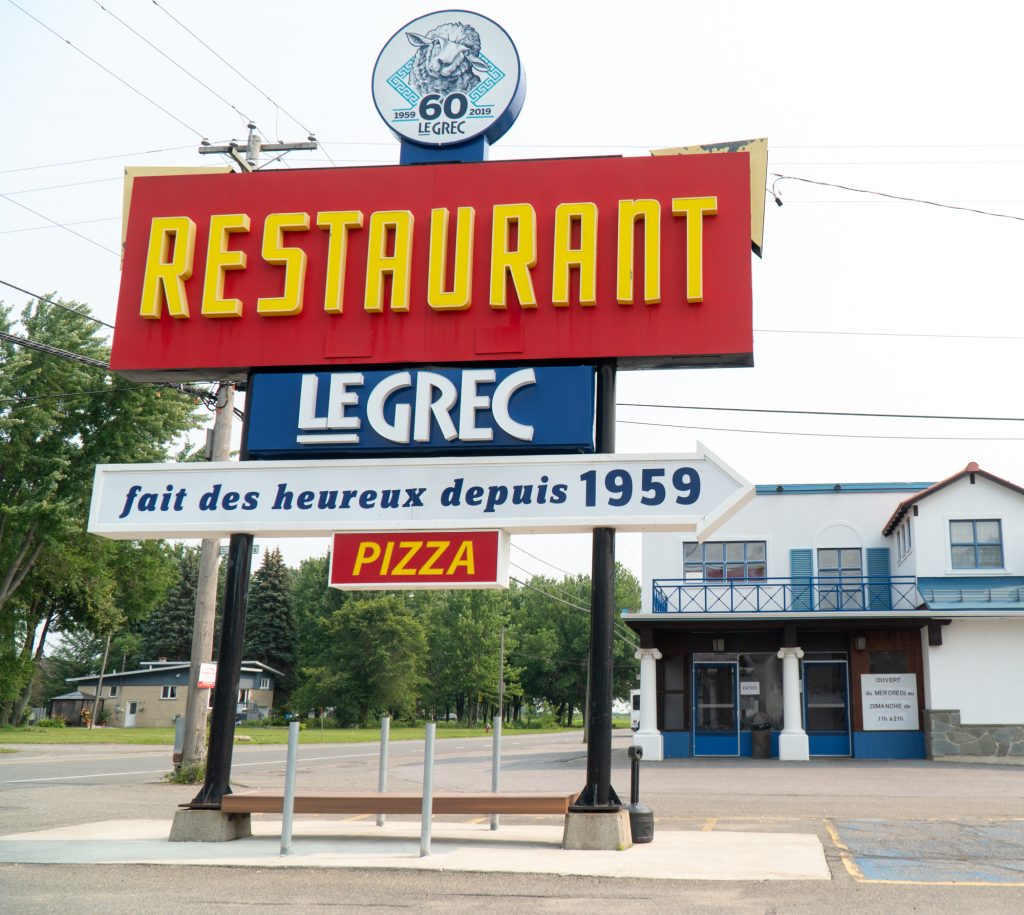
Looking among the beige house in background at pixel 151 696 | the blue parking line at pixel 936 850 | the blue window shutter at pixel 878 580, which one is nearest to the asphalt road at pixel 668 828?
the blue parking line at pixel 936 850

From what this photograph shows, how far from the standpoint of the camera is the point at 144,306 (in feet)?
41.4

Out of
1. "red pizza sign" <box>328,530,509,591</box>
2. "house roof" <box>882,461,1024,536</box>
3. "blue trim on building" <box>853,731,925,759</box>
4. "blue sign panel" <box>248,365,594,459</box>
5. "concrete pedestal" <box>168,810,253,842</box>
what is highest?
"house roof" <box>882,461,1024,536</box>

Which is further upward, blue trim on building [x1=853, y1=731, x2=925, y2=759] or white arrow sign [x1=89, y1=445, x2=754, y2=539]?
white arrow sign [x1=89, y1=445, x2=754, y2=539]

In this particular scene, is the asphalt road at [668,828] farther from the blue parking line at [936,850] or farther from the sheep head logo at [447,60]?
the sheep head logo at [447,60]

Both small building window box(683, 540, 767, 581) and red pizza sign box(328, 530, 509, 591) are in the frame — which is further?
small building window box(683, 540, 767, 581)

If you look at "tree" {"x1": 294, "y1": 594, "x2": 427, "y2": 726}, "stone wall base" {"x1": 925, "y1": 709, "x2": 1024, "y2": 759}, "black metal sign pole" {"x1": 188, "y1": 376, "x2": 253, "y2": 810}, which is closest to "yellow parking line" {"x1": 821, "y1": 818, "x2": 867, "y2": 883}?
"black metal sign pole" {"x1": 188, "y1": 376, "x2": 253, "y2": 810}

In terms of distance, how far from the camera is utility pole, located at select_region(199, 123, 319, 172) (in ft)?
71.7

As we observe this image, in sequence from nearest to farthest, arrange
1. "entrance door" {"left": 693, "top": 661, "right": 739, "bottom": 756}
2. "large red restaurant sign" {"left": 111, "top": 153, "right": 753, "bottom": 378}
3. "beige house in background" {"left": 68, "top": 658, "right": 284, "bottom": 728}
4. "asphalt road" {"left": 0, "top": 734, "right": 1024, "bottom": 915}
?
"asphalt road" {"left": 0, "top": 734, "right": 1024, "bottom": 915} < "large red restaurant sign" {"left": 111, "top": 153, "right": 753, "bottom": 378} < "entrance door" {"left": 693, "top": 661, "right": 739, "bottom": 756} < "beige house in background" {"left": 68, "top": 658, "right": 284, "bottom": 728}

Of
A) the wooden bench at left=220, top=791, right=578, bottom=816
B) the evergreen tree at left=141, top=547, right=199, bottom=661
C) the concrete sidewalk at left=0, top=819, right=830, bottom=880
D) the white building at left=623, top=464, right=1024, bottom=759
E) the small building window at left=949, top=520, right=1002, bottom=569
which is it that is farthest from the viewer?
the evergreen tree at left=141, top=547, right=199, bottom=661

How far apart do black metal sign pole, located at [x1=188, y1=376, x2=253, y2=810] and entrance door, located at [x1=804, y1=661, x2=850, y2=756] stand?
70.0ft

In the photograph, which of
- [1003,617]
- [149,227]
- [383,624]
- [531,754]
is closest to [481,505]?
[149,227]

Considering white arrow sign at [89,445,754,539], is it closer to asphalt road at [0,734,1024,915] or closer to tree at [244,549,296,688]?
asphalt road at [0,734,1024,915]

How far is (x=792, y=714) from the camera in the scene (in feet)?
92.4

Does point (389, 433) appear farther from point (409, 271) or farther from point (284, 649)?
point (284, 649)
